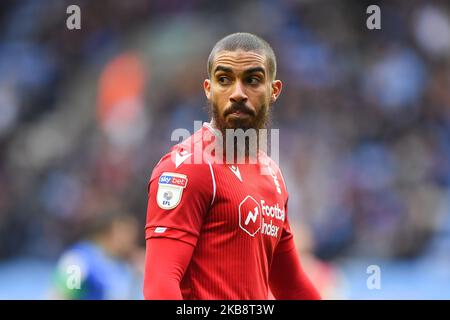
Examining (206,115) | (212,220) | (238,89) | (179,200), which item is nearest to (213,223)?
(212,220)

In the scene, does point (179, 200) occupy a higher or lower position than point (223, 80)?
lower

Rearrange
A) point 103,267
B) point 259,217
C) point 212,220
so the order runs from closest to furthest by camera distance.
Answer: point 212,220
point 259,217
point 103,267

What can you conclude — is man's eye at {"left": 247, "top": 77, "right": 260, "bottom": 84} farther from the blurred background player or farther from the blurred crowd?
the blurred crowd

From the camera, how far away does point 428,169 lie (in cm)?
1134

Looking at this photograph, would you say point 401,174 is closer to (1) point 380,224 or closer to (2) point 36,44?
(1) point 380,224

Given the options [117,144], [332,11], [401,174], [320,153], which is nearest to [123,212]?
[117,144]

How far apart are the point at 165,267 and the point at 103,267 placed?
4.53m

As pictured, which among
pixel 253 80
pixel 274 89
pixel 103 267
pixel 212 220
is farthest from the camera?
pixel 103 267

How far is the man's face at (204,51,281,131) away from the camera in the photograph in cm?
355

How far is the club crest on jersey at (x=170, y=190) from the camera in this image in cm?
326

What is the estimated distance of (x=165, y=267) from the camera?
10.4 ft

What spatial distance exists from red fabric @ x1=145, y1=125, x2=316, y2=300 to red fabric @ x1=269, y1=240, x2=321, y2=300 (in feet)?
1.10

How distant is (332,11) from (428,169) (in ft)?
10.8

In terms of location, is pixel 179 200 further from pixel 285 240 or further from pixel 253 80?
pixel 285 240
